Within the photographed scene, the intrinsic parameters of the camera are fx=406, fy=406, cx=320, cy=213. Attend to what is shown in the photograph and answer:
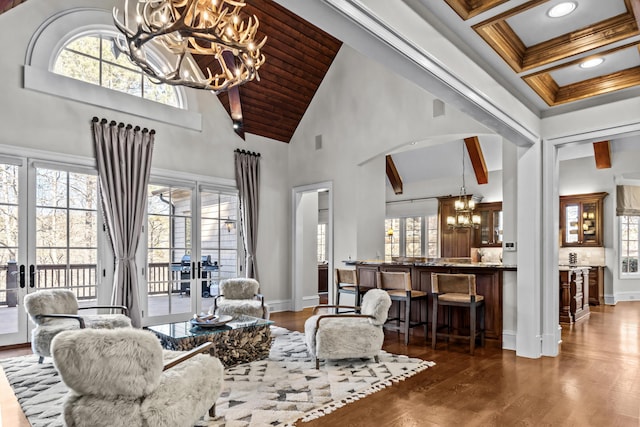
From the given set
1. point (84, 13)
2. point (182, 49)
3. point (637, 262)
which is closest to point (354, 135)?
point (182, 49)

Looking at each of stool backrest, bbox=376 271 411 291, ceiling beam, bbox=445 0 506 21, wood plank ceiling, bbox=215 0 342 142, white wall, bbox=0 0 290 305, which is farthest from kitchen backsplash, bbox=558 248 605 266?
ceiling beam, bbox=445 0 506 21

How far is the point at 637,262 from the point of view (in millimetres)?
9641

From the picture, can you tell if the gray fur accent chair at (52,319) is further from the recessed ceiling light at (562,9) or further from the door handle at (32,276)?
the recessed ceiling light at (562,9)

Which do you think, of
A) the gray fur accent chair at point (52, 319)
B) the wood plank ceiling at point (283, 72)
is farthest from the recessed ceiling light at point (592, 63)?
the gray fur accent chair at point (52, 319)

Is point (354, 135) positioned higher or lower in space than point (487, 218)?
higher

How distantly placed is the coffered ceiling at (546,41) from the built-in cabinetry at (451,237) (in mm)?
6633

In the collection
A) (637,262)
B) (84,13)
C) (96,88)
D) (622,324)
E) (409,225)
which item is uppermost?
(84,13)

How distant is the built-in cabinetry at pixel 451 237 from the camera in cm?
1067

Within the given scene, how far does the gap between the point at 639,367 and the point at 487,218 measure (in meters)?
6.47

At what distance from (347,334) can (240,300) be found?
84.9 inches

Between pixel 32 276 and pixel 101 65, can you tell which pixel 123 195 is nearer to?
pixel 32 276

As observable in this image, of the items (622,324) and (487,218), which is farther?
(487,218)

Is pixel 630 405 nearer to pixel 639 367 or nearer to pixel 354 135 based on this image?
pixel 639 367

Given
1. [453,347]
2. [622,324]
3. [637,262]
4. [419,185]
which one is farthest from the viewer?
[419,185]
